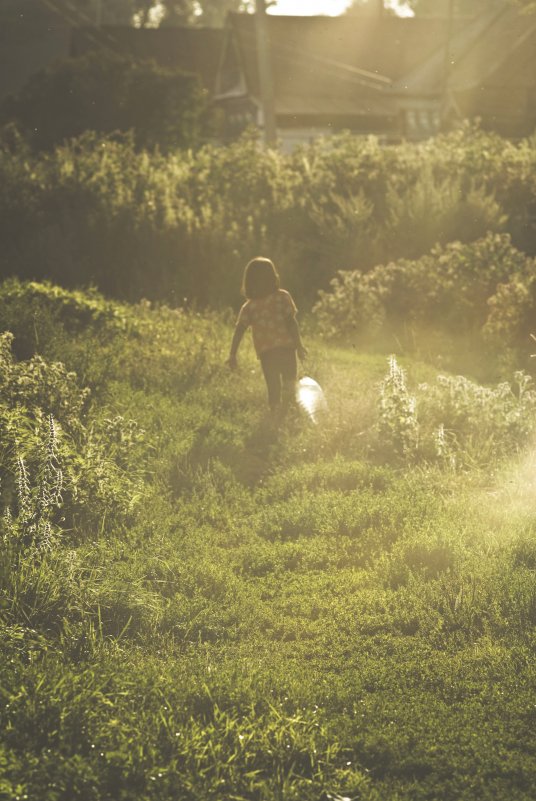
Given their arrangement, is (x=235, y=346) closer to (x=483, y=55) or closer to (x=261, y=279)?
(x=261, y=279)

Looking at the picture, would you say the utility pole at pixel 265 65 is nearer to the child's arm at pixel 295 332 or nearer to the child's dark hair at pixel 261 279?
the child's dark hair at pixel 261 279

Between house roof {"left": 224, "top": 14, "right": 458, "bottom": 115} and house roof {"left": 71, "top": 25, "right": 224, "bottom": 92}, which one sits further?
house roof {"left": 71, "top": 25, "right": 224, "bottom": 92}

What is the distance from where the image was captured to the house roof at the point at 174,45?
47.3m

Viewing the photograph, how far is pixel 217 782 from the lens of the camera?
4078mm

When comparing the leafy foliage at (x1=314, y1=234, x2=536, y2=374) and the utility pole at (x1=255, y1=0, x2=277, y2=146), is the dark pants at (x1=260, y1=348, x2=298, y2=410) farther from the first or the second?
the utility pole at (x1=255, y1=0, x2=277, y2=146)

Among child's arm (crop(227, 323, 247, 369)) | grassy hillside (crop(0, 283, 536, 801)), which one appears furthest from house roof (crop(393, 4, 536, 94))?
child's arm (crop(227, 323, 247, 369))

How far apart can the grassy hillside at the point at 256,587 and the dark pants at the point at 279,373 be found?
0.87 feet

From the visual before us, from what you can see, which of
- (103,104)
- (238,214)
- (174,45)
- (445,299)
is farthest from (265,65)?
(174,45)

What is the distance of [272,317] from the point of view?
9.28m

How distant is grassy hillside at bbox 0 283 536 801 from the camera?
4.27 meters

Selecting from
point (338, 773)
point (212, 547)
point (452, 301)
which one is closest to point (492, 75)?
point (452, 301)

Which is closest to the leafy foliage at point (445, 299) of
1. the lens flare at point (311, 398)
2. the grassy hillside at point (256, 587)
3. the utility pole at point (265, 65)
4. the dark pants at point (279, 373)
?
the grassy hillside at point (256, 587)

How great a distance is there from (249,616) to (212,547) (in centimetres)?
101

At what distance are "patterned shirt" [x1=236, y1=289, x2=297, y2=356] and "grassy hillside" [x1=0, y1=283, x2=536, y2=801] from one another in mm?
696
